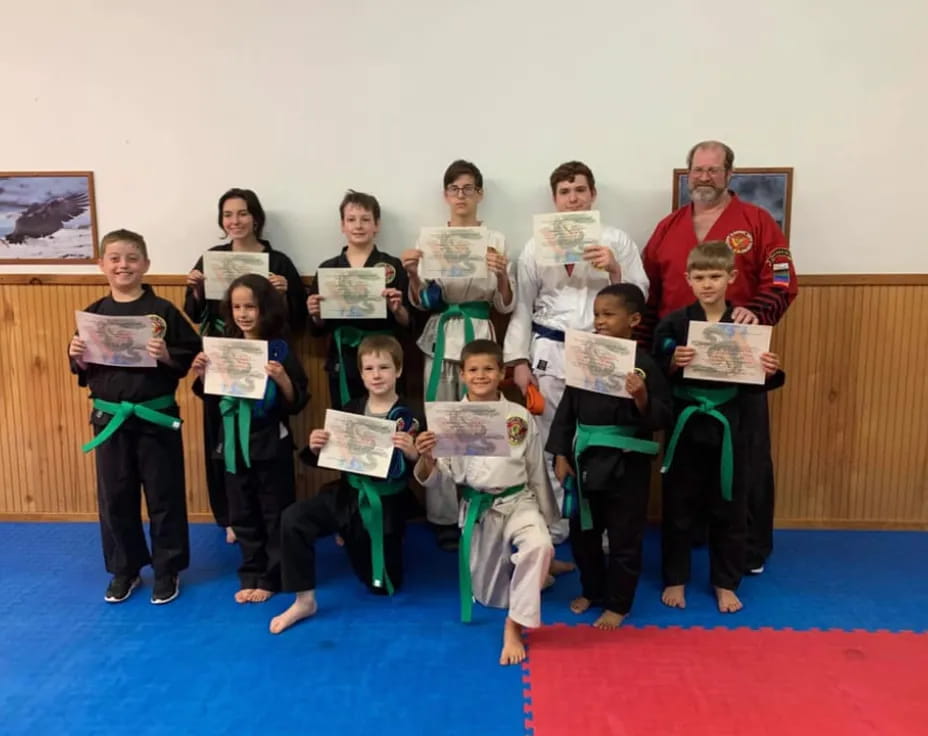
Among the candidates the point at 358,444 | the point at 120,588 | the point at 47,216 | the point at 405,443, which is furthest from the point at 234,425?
the point at 47,216

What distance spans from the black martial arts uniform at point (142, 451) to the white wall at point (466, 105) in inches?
38.1

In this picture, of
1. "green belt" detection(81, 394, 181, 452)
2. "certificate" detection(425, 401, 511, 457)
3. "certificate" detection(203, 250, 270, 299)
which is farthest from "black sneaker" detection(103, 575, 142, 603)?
"certificate" detection(425, 401, 511, 457)

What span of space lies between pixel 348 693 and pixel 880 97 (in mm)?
3795

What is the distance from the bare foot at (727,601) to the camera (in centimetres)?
295

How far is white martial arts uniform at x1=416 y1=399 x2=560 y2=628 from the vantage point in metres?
2.69

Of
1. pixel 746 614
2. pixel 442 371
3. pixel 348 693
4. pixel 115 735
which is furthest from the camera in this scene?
pixel 442 371

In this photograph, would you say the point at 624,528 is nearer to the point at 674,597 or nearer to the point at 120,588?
the point at 674,597

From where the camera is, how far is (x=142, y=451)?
3.10 meters

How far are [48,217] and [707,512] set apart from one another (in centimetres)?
379

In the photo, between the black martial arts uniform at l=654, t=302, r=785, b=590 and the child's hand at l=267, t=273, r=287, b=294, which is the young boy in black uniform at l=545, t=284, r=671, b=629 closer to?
the black martial arts uniform at l=654, t=302, r=785, b=590

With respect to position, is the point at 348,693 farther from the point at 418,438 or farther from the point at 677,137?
the point at 677,137

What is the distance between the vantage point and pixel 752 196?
3.68m

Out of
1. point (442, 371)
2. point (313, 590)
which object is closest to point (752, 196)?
point (442, 371)

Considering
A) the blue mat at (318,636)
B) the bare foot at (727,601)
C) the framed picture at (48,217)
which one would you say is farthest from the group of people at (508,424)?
the framed picture at (48,217)
